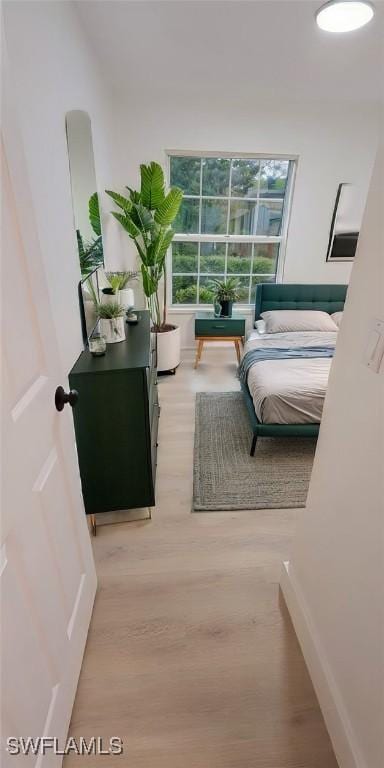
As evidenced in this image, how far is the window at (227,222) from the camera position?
3658 mm

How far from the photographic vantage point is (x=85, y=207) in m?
1.93

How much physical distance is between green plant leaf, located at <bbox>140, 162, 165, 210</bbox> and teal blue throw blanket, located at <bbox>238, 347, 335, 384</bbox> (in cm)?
159

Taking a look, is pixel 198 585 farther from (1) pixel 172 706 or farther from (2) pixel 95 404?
(2) pixel 95 404

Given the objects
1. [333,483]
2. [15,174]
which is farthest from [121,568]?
[15,174]

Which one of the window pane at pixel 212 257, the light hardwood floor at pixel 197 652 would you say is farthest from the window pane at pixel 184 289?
the light hardwood floor at pixel 197 652

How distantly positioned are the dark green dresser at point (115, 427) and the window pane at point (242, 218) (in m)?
2.69

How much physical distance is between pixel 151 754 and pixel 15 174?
1.67m

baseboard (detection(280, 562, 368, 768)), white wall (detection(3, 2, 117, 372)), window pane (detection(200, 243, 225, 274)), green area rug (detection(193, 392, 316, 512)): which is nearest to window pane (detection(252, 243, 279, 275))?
window pane (detection(200, 243, 225, 274))

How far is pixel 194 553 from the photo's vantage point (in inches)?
66.6

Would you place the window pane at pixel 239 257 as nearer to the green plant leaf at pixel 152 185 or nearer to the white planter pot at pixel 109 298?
the green plant leaf at pixel 152 185

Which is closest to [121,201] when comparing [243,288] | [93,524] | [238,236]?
[238,236]

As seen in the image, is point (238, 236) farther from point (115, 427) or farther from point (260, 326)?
point (115, 427)

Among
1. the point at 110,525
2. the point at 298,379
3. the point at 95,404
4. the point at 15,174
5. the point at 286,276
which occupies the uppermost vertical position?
the point at 15,174

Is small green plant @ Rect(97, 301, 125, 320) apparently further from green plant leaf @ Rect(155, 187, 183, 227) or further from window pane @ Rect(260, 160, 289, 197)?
window pane @ Rect(260, 160, 289, 197)
